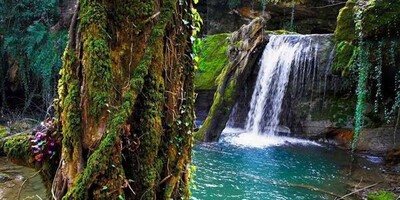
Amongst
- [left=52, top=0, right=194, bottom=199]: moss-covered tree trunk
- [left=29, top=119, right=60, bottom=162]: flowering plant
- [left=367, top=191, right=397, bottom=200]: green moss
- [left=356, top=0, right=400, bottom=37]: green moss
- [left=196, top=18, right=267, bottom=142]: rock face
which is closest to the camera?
[left=52, top=0, right=194, bottom=199]: moss-covered tree trunk

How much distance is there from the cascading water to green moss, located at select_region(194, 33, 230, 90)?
5.36 feet

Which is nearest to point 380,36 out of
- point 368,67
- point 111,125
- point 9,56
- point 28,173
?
point 368,67

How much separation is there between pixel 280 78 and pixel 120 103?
9.86 meters

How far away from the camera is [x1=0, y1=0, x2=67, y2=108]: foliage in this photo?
10.5 meters

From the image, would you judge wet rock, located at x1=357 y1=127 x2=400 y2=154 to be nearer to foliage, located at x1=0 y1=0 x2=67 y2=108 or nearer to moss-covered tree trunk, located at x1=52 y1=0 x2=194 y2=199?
moss-covered tree trunk, located at x1=52 y1=0 x2=194 y2=199

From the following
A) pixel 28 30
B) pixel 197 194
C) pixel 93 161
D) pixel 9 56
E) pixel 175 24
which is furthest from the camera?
pixel 9 56

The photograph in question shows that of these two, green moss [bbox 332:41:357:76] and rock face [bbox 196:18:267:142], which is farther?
green moss [bbox 332:41:357:76]

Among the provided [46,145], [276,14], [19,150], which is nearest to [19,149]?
[19,150]

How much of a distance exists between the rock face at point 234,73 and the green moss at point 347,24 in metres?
1.82

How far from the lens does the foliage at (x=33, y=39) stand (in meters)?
10.5

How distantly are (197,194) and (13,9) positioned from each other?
26.7ft

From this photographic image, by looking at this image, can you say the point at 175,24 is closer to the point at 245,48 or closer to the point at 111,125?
the point at 111,125

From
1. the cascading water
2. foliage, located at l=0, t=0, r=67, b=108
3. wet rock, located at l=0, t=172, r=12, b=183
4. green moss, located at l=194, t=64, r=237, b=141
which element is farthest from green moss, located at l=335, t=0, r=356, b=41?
foliage, located at l=0, t=0, r=67, b=108

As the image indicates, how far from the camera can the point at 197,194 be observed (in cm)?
588
